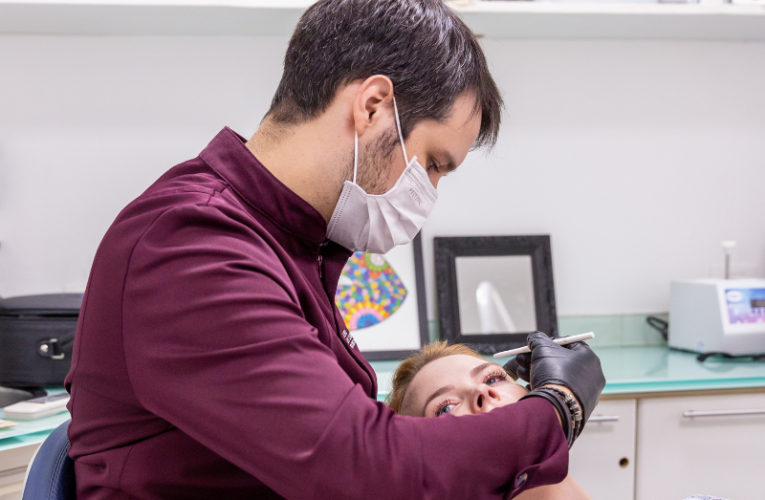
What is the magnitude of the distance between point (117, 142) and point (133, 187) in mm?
162

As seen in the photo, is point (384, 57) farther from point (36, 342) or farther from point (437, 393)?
point (36, 342)

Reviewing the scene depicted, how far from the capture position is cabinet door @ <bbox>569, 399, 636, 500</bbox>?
1.75m

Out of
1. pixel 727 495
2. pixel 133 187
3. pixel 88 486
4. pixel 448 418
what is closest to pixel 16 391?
pixel 133 187

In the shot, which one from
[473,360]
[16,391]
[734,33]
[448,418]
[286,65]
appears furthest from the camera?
[734,33]

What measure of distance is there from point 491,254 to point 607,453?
2.57ft

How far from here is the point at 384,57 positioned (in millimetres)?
903

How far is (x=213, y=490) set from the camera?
0.77 meters

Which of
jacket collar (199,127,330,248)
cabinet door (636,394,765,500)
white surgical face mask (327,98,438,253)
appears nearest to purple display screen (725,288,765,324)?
cabinet door (636,394,765,500)

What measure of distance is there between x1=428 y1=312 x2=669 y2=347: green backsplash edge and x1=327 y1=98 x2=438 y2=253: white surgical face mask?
4.69 feet

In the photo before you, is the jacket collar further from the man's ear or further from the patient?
the patient

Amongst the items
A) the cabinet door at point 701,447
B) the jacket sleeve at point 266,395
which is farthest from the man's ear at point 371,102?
the cabinet door at point 701,447

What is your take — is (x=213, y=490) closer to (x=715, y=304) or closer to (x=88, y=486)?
(x=88, y=486)

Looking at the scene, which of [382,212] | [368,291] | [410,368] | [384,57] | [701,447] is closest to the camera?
[384,57]

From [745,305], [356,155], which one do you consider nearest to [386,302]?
[745,305]
